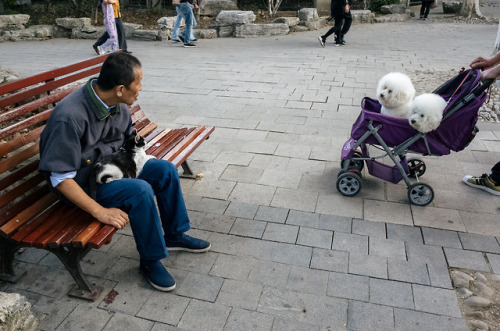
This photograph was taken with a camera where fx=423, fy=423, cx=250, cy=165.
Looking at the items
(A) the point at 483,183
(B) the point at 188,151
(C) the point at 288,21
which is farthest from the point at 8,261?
(C) the point at 288,21

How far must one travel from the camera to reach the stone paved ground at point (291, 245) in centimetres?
257

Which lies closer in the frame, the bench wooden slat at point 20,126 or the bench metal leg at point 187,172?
the bench wooden slat at point 20,126

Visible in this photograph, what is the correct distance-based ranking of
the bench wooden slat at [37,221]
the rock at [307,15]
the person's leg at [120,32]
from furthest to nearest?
1. the rock at [307,15]
2. the person's leg at [120,32]
3. the bench wooden slat at [37,221]

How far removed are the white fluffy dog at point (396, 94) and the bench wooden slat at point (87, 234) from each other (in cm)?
251

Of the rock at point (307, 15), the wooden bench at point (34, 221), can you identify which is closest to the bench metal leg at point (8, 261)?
the wooden bench at point (34, 221)

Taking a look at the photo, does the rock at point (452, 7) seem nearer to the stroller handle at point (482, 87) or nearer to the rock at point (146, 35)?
the rock at point (146, 35)

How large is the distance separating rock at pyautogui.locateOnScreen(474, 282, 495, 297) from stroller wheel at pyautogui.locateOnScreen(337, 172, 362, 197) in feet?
4.21

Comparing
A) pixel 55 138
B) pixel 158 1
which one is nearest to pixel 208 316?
pixel 55 138

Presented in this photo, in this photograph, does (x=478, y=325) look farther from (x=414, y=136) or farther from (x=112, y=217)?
(x=112, y=217)

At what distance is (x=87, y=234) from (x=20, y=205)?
0.61 m

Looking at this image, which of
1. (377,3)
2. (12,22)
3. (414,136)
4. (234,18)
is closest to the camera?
(414,136)

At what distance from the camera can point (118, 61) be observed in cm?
256

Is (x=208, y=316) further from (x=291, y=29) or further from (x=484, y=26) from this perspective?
(x=484, y=26)

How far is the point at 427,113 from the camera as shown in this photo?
331cm
